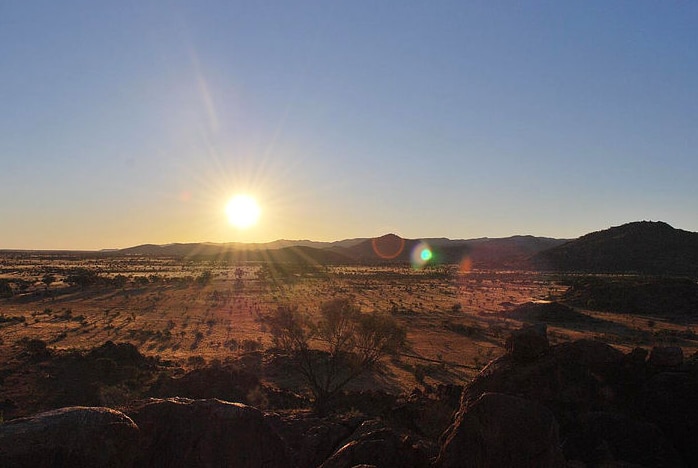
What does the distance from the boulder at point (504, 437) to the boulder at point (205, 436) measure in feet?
10.6

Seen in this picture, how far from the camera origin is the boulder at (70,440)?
6.88 meters

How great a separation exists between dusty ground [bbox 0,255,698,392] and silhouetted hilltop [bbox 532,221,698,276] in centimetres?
4404

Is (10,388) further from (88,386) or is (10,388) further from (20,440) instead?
(20,440)

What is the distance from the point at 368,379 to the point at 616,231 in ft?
401

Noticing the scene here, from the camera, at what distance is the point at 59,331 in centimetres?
3478

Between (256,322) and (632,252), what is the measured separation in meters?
98.3

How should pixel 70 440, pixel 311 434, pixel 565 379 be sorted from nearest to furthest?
1. pixel 70 440
2. pixel 311 434
3. pixel 565 379

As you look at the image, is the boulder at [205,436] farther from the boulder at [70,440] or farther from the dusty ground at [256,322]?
the dusty ground at [256,322]

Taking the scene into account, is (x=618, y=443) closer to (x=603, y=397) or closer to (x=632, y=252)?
(x=603, y=397)

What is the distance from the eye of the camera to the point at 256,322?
41.4 meters

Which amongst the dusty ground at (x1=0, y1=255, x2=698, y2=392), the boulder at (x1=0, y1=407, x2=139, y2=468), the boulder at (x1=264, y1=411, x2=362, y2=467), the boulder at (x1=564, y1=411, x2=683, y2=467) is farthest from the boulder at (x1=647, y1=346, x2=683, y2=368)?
the dusty ground at (x1=0, y1=255, x2=698, y2=392)

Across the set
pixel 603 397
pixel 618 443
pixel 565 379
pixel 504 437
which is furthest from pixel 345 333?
pixel 504 437

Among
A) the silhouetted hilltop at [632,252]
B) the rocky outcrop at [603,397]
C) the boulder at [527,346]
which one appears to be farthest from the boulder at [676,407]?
the silhouetted hilltop at [632,252]

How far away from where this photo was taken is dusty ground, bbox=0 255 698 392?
29.2m
